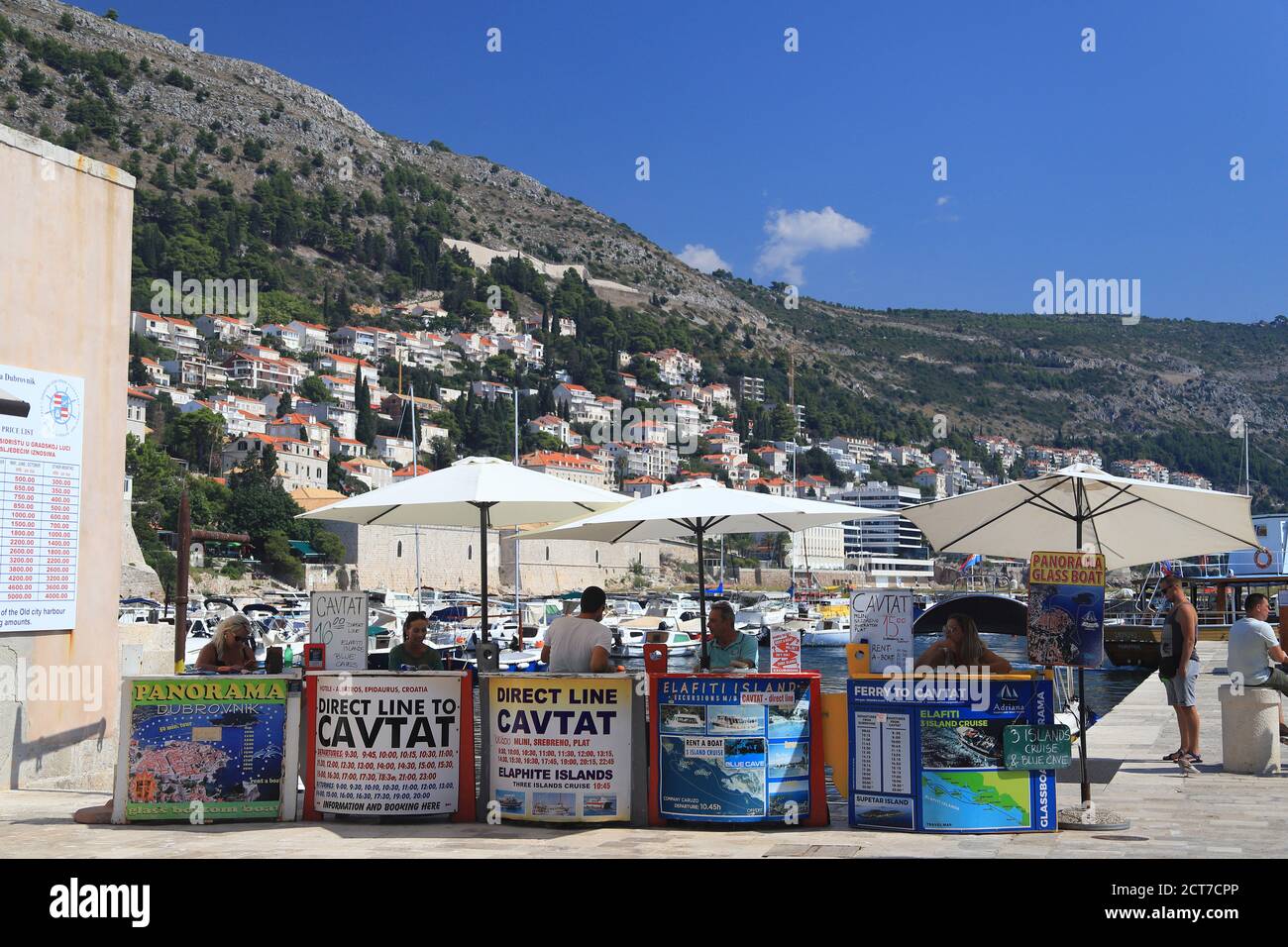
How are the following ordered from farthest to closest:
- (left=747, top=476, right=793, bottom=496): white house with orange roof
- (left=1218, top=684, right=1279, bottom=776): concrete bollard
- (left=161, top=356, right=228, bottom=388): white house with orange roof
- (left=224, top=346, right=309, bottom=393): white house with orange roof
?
(left=747, top=476, right=793, bottom=496): white house with orange roof < (left=224, top=346, right=309, bottom=393): white house with orange roof < (left=161, top=356, right=228, bottom=388): white house with orange roof < (left=1218, top=684, right=1279, bottom=776): concrete bollard

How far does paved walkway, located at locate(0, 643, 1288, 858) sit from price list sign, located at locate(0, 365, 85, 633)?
129 centimetres

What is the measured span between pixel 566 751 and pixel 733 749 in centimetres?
86

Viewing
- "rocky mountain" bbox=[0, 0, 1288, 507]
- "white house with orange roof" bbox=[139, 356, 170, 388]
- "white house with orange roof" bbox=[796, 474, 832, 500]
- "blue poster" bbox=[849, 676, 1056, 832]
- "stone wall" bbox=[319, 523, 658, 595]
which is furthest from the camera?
"white house with orange roof" bbox=[796, 474, 832, 500]

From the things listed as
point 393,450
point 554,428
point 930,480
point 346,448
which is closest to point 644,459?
point 554,428

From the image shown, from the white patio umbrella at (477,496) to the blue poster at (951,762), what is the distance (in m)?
2.53

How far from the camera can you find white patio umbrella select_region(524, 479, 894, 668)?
26.7ft

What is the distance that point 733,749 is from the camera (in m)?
6.49

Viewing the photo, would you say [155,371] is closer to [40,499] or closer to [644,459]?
[644,459]

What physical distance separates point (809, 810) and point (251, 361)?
13259cm

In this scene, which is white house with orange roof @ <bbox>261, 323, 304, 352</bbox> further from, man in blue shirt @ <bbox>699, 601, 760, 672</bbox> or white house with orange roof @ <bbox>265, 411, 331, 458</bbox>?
man in blue shirt @ <bbox>699, 601, 760, 672</bbox>

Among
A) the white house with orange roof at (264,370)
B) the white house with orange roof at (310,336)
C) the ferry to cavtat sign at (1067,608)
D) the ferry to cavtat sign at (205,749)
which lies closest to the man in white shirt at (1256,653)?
the ferry to cavtat sign at (1067,608)

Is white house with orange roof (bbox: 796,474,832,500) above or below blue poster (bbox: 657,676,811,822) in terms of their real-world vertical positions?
above

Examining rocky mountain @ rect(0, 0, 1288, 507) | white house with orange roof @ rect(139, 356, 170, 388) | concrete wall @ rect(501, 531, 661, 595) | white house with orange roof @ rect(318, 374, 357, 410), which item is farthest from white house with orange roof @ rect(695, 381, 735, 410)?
white house with orange roof @ rect(139, 356, 170, 388)

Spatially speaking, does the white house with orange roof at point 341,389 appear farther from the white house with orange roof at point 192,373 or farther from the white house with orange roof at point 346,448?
the white house with orange roof at point 192,373
